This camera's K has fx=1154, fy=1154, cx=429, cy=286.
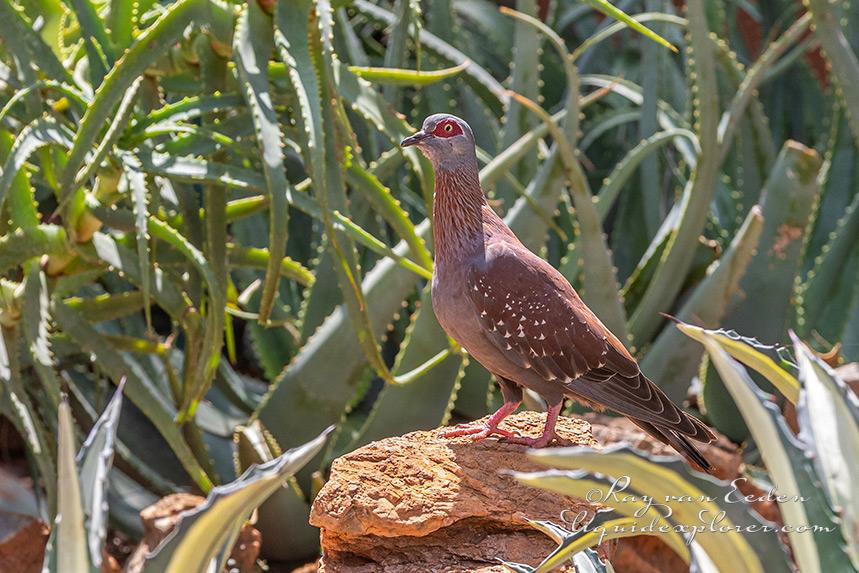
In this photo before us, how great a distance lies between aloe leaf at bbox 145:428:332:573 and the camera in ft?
4.14

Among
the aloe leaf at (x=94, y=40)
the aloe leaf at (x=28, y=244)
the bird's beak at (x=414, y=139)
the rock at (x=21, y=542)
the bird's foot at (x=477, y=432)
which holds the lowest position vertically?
the rock at (x=21, y=542)

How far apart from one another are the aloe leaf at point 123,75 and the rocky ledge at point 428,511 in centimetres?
95

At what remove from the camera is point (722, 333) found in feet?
5.06

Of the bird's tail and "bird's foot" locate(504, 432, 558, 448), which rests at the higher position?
"bird's foot" locate(504, 432, 558, 448)

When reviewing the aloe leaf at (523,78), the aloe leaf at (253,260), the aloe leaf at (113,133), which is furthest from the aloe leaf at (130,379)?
the aloe leaf at (523,78)

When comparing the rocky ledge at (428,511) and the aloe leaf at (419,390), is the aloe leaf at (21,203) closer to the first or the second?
the aloe leaf at (419,390)

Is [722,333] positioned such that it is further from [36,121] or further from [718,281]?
[718,281]

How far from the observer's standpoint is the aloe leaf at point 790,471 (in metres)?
1.29

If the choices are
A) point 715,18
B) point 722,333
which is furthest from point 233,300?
point 715,18

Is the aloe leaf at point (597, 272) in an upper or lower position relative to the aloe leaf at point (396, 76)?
lower

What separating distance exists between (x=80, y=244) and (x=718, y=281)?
2.04 meters

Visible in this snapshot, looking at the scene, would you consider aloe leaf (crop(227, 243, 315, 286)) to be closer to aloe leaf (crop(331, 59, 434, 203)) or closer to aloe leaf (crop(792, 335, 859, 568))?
aloe leaf (crop(331, 59, 434, 203))

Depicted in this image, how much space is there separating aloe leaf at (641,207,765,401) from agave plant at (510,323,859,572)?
2466mm

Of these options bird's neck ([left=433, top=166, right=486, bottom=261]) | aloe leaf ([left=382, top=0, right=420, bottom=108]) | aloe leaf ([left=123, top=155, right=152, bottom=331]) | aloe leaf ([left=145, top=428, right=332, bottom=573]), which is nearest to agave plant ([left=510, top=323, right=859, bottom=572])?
aloe leaf ([left=145, top=428, right=332, bottom=573])
